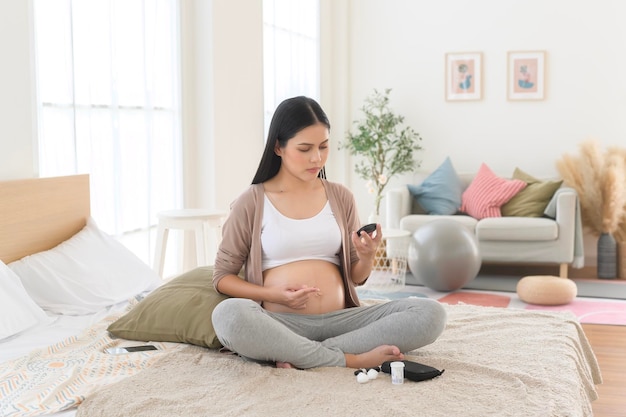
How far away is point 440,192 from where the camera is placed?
6113 millimetres

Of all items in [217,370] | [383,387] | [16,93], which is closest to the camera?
[383,387]

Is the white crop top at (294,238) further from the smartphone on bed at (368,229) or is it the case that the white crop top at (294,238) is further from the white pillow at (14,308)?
the white pillow at (14,308)

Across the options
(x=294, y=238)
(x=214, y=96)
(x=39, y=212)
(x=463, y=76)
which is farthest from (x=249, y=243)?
(x=463, y=76)

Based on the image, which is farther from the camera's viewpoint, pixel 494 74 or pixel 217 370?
pixel 494 74

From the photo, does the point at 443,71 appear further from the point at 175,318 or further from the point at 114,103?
the point at 175,318

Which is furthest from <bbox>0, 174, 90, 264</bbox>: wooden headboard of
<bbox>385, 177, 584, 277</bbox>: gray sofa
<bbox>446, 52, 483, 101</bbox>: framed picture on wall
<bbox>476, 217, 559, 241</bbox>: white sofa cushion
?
<bbox>446, 52, 483, 101</bbox>: framed picture on wall

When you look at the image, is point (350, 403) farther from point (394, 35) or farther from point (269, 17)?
point (394, 35)

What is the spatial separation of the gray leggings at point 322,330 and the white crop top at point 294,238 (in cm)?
20

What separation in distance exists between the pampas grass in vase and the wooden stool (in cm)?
318

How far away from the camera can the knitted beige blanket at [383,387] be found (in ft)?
6.37

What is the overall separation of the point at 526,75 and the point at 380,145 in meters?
1.33

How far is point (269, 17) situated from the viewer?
581 cm

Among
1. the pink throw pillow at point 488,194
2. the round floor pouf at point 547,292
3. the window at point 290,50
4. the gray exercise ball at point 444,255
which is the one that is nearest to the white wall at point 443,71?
the window at point 290,50

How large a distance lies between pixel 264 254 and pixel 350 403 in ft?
2.48
